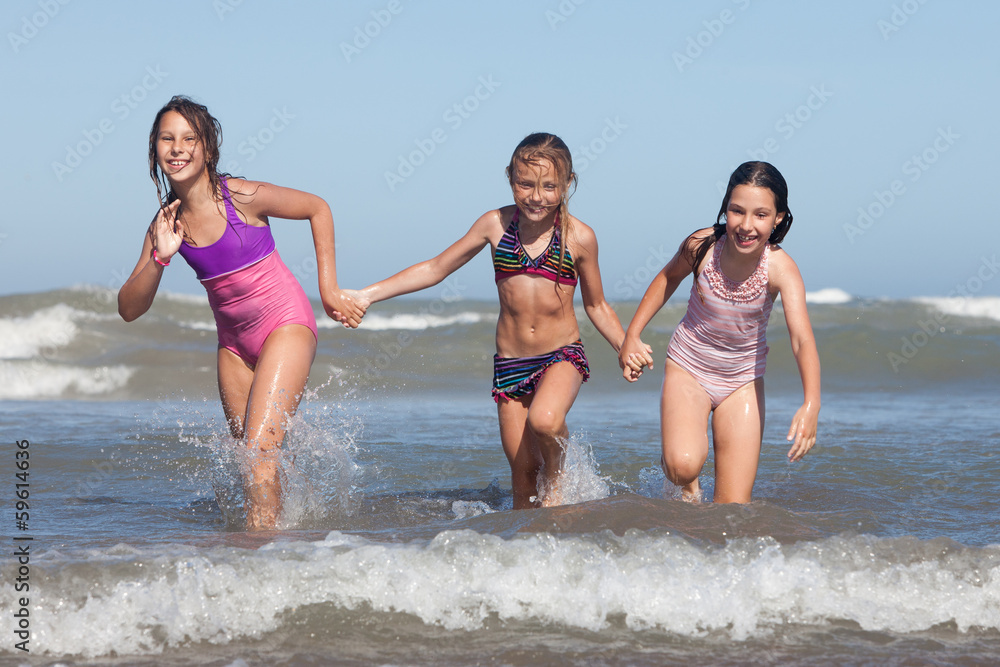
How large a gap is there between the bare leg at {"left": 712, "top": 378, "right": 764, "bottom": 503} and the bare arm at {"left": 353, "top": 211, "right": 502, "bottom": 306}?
1707 mm

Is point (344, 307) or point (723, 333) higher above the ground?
point (344, 307)

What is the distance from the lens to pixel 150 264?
497 centimetres

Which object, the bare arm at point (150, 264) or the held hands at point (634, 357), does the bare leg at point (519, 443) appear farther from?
the bare arm at point (150, 264)

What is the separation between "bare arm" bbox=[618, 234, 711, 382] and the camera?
5359mm

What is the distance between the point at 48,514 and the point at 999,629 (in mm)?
5433

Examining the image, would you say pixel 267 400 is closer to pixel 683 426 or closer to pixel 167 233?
pixel 167 233

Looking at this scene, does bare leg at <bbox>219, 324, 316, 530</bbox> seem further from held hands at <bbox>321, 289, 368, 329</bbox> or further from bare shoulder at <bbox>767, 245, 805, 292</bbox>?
bare shoulder at <bbox>767, 245, 805, 292</bbox>

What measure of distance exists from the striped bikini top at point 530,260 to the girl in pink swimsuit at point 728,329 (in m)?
0.50

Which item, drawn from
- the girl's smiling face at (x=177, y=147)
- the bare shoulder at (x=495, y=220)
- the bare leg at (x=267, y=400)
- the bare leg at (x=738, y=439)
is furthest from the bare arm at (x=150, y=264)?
the bare leg at (x=738, y=439)

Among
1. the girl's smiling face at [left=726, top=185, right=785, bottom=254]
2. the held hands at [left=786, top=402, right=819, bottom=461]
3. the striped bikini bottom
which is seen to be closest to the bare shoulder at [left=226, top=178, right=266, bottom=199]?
the striped bikini bottom

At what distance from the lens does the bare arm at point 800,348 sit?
4809mm

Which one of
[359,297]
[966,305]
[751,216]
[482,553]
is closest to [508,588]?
[482,553]

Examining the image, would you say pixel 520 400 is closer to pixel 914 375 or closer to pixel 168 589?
pixel 168 589

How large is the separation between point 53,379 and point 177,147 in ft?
36.0
